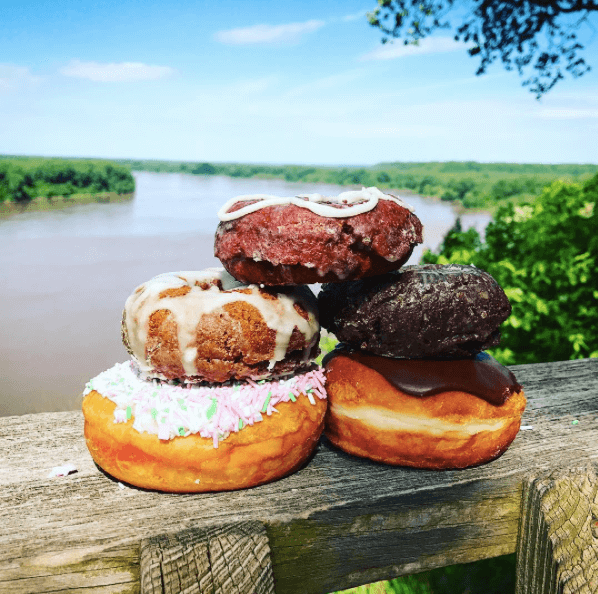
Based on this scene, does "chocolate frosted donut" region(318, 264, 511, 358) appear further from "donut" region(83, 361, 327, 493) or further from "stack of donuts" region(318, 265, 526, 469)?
"donut" region(83, 361, 327, 493)

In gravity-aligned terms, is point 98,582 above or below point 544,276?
below

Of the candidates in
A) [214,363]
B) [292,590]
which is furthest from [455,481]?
[214,363]

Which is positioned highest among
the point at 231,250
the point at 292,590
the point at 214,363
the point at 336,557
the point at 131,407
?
the point at 231,250

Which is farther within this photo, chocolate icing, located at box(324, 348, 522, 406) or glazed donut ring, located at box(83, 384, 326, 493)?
chocolate icing, located at box(324, 348, 522, 406)

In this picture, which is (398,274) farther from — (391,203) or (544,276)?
(544,276)

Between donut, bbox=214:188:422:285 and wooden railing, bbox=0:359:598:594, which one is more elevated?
donut, bbox=214:188:422:285

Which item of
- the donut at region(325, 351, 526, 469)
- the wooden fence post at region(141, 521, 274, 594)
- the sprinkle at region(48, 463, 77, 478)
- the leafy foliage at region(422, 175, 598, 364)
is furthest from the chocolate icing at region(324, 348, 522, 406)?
the leafy foliage at region(422, 175, 598, 364)

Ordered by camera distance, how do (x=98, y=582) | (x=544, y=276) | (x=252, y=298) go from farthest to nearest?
(x=544, y=276) → (x=252, y=298) → (x=98, y=582)

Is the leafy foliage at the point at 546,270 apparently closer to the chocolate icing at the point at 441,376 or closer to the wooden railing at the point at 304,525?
the wooden railing at the point at 304,525
